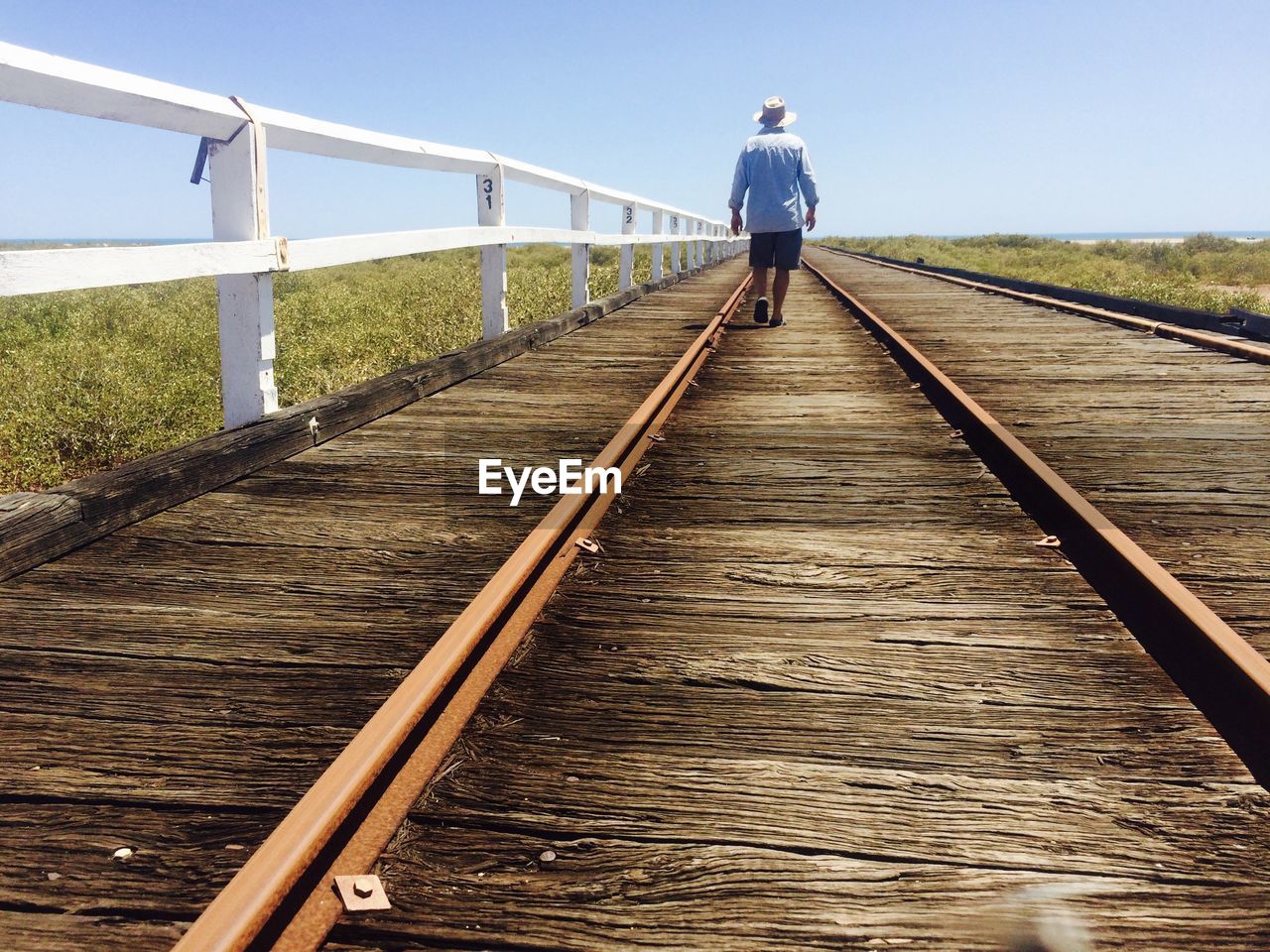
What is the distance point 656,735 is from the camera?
2.07 meters

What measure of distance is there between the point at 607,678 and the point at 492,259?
18.1 feet

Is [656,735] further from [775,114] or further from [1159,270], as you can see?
[1159,270]

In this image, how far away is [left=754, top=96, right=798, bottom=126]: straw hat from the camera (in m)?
9.74

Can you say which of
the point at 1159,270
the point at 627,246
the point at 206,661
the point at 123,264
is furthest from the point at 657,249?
the point at 1159,270

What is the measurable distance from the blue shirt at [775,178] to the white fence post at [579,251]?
1.45 metres

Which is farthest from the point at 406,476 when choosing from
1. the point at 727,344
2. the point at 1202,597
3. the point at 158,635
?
the point at 727,344

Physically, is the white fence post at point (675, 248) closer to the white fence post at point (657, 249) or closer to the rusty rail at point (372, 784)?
the white fence post at point (657, 249)

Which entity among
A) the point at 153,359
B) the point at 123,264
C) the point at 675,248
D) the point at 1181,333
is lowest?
the point at 153,359

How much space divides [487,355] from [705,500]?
3692 mm

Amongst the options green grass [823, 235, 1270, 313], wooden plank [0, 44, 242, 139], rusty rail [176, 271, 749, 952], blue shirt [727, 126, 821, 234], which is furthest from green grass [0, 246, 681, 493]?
green grass [823, 235, 1270, 313]

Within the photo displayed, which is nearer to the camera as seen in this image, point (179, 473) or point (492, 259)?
point (179, 473)

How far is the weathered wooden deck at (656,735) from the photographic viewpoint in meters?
1.55

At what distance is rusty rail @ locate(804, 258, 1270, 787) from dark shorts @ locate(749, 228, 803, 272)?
5.78 metres

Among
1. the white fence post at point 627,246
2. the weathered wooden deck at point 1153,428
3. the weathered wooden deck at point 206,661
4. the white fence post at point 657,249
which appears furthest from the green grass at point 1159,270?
the weathered wooden deck at point 206,661
